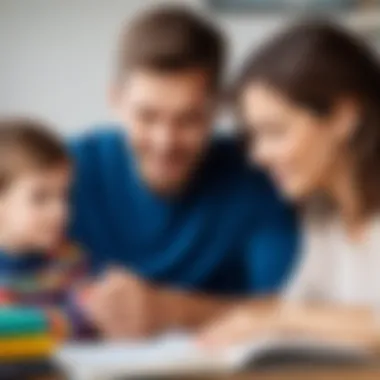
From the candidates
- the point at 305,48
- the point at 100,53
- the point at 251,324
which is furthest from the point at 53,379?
the point at 305,48

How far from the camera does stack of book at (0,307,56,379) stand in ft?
3.54

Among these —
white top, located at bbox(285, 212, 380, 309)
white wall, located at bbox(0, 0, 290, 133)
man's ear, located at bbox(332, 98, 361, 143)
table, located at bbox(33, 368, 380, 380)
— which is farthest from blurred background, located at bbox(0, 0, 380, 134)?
table, located at bbox(33, 368, 380, 380)

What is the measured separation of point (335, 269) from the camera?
3.86 feet

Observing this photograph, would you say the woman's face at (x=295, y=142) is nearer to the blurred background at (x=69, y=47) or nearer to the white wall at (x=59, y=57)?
the blurred background at (x=69, y=47)

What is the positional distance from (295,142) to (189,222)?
161 millimetres

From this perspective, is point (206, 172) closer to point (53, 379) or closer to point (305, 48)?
point (305, 48)

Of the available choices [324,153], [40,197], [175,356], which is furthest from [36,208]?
[324,153]

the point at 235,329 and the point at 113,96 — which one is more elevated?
the point at 113,96

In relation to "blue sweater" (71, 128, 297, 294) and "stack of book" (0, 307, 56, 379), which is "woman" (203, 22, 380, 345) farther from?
"stack of book" (0, 307, 56, 379)

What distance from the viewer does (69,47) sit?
3.72ft

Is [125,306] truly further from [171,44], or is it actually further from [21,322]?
[171,44]

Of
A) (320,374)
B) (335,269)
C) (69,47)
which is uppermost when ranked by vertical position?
(69,47)

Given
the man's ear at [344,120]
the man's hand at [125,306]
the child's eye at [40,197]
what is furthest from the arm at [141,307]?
the man's ear at [344,120]

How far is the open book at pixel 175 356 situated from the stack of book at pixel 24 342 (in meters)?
0.02
